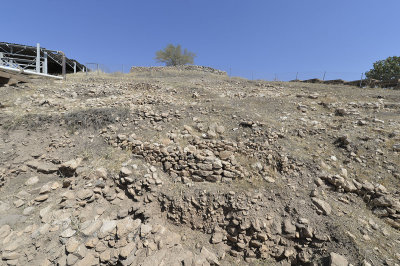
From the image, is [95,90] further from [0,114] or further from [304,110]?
[304,110]

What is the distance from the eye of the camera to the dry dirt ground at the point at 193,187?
3107 mm

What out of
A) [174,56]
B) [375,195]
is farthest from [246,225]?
[174,56]

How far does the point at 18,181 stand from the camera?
4.17m

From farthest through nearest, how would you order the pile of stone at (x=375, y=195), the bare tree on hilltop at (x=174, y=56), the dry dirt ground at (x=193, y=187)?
the bare tree on hilltop at (x=174, y=56) < the pile of stone at (x=375, y=195) < the dry dirt ground at (x=193, y=187)

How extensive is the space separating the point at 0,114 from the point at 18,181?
349 cm

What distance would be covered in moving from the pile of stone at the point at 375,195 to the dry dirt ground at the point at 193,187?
0.02 metres

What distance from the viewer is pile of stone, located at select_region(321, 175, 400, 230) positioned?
3612 mm

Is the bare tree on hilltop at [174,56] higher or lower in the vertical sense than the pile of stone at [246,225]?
higher

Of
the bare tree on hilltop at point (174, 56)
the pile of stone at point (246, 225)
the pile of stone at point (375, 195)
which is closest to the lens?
the pile of stone at point (246, 225)

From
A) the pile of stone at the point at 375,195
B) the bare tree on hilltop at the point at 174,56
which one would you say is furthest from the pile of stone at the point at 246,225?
the bare tree on hilltop at the point at 174,56

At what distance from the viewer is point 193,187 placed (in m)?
4.00

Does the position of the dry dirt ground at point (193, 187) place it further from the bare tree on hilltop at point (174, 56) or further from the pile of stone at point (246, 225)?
the bare tree on hilltop at point (174, 56)

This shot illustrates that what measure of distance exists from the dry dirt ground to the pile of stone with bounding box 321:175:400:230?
23mm

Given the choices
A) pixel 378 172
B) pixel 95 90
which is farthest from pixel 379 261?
pixel 95 90
